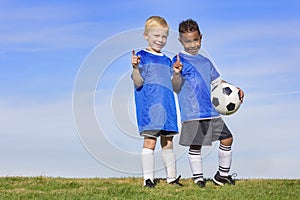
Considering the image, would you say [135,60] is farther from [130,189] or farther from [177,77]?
[130,189]

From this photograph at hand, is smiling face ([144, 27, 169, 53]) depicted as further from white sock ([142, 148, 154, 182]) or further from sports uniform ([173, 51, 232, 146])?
white sock ([142, 148, 154, 182])

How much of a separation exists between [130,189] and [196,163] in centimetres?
113

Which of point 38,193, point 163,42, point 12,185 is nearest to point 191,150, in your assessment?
point 163,42

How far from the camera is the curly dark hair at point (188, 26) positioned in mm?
9109

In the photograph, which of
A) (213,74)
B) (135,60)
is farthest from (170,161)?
(135,60)

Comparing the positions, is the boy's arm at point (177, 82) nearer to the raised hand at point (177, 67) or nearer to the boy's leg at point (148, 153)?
the raised hand at point (177, 67)

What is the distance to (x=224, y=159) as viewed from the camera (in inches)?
362

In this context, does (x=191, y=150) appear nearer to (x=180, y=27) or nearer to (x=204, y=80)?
(x=204, y=80)

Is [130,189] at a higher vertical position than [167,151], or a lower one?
lower

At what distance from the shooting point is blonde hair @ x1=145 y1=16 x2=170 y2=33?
29.0ft

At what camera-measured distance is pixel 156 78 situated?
8.68m

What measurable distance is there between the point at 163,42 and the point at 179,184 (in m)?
2.18

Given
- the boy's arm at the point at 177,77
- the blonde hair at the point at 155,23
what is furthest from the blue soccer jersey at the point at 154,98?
→ the blonde hair at the point at 155,23

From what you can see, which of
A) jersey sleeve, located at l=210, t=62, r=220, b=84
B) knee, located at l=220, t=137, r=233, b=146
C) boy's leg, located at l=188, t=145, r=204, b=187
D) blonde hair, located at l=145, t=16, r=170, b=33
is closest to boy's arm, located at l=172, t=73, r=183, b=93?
jersey sleeve, located at l=210, t=62, r=220, b=84
